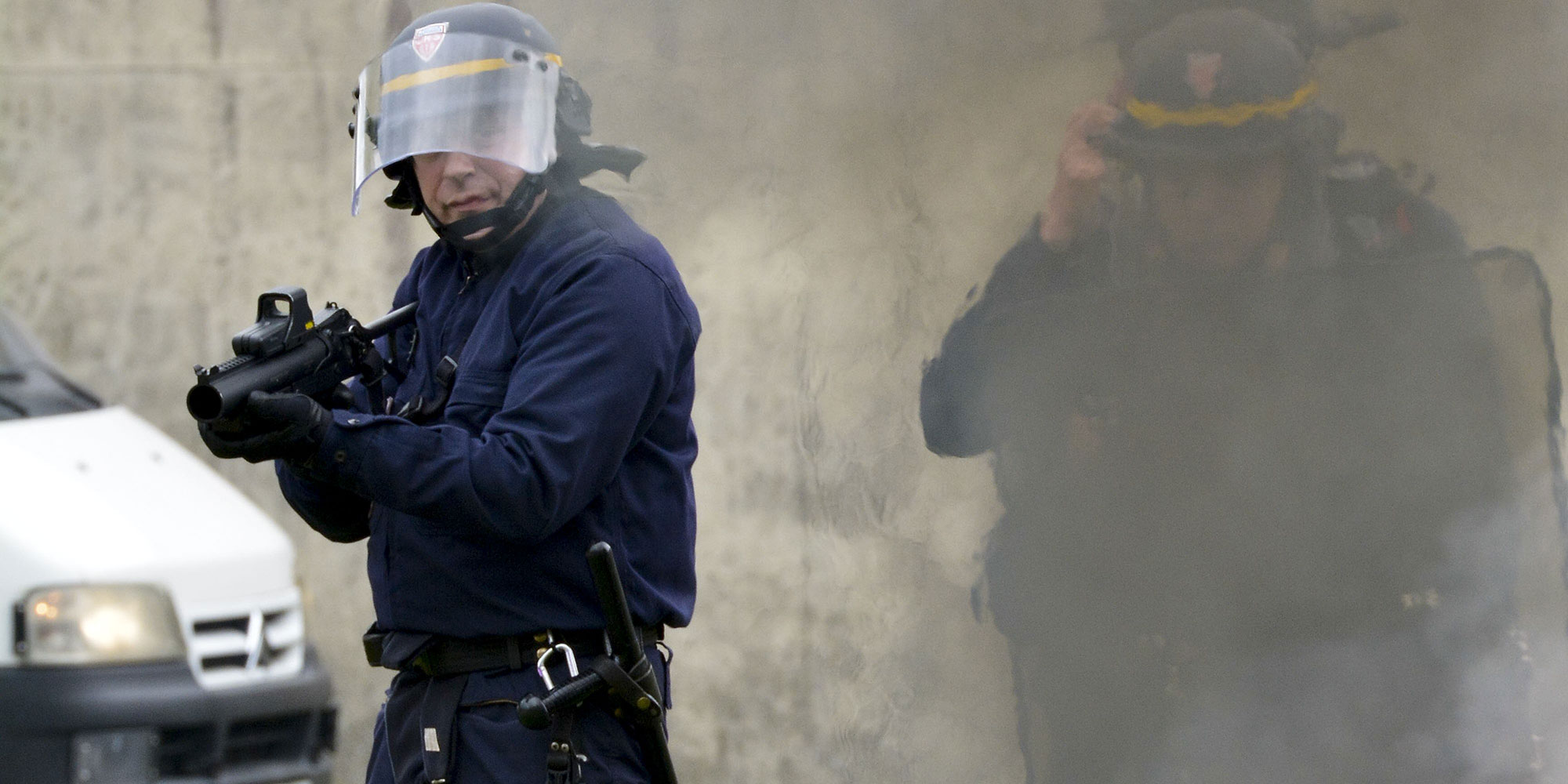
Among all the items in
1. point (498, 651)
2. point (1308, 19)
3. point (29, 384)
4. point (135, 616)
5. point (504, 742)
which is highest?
point (1308, 19)

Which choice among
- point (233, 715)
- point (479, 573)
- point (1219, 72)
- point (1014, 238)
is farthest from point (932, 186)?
point (233, 715)

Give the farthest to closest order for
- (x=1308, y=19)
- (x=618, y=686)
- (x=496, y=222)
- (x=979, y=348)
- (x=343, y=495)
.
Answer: (x=979, y=348)
(x=1308, y=19)
(x=343, y=495)
(x=496, y=222)
(x=618, y=686)

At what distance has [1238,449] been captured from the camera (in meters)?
3.11

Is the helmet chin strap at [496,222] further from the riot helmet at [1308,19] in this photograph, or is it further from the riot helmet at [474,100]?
the riot helmet at [1308,19]

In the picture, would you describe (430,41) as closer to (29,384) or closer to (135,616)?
(135,616)

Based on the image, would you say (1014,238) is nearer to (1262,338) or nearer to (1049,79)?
(1049,79)

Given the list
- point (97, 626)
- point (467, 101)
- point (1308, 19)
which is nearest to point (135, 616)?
point (97, 626)

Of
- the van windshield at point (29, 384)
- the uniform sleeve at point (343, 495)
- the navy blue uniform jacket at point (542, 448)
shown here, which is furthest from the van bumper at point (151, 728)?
the navy blue uniform jacket at point (542, 448)

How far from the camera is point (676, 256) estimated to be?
376 cm

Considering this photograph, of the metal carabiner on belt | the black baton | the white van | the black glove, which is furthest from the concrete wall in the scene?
the black glove

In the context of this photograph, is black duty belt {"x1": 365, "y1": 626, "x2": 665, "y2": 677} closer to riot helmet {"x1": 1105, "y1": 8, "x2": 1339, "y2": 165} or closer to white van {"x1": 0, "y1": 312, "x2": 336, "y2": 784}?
white van {"x1": 0, "y1": 312, "x2": 336, "y2": 784}

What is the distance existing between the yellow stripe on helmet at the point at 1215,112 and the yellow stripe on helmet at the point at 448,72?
1394 mm

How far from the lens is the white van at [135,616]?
313 cm

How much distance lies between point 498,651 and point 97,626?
151 cm
